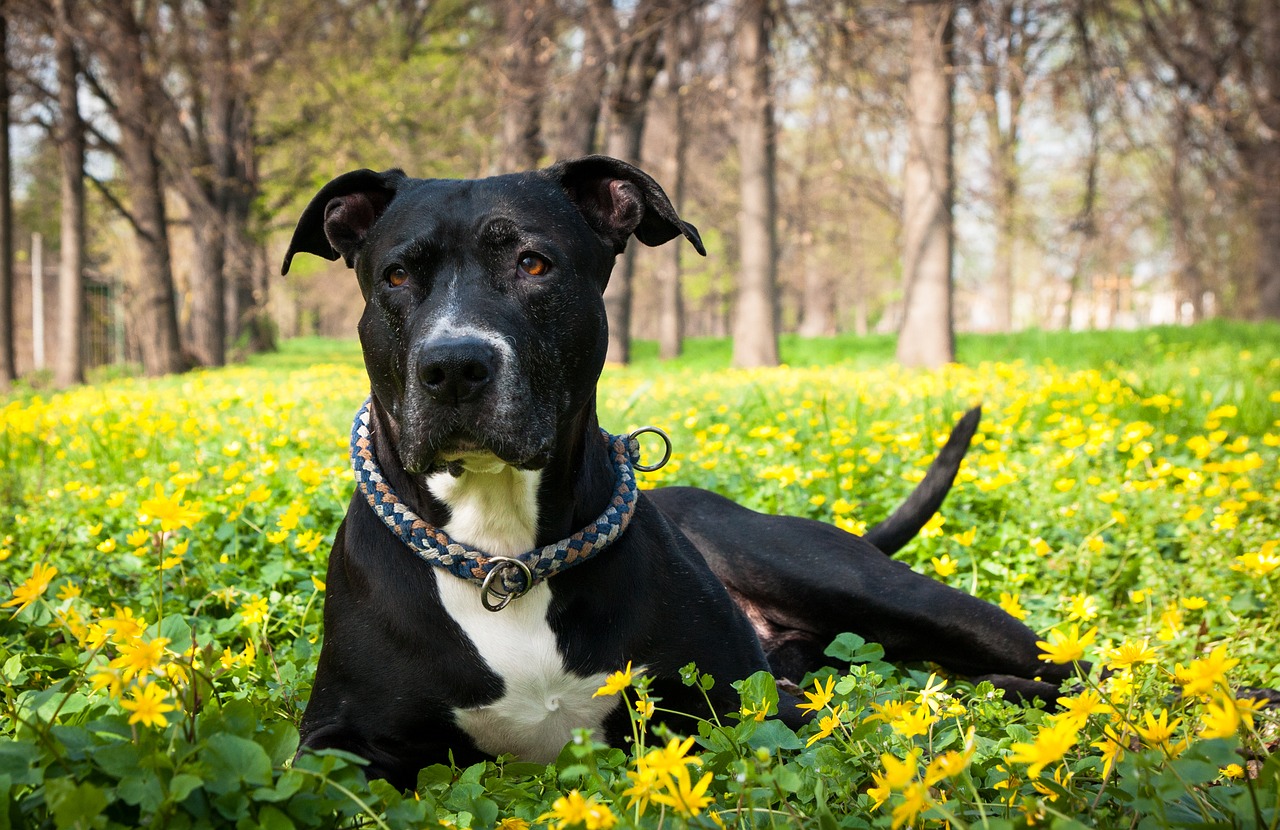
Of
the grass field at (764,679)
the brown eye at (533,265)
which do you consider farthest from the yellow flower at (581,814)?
the brown eye at (533,265)

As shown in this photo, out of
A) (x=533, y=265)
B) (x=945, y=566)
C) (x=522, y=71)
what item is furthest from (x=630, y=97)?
(x=533, y=265)

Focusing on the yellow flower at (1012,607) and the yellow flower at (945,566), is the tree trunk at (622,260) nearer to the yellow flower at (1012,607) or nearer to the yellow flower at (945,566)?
the yellow flower at (945,566)

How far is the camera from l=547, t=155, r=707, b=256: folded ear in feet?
9.57

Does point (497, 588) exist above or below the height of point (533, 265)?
below

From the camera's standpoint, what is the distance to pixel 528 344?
2.45 meters

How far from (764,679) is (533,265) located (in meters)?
1.16

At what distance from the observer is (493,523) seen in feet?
8.30

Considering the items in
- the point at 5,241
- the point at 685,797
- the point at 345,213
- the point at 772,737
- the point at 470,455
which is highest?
the point at 5,241

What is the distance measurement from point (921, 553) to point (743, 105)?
973 cm

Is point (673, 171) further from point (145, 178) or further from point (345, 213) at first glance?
point (345, 213)

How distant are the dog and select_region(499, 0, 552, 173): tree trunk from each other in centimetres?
992

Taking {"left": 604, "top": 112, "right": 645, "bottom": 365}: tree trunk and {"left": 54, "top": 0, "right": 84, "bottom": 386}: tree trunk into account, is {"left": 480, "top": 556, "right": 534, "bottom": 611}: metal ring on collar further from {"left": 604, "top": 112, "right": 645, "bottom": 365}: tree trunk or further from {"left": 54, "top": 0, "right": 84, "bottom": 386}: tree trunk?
{"left": 54, "top": 0, "right": 84, "bottom": 386}: tree trunk

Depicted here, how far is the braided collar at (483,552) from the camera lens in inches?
95.4

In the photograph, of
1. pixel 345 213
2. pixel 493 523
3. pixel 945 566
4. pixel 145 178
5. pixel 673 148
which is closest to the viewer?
pixel 493 523
